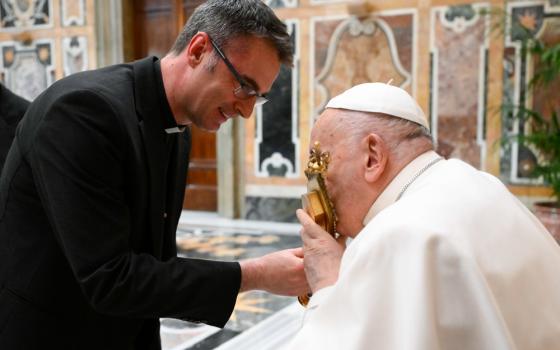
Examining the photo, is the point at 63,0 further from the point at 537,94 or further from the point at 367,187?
the point at 367,187

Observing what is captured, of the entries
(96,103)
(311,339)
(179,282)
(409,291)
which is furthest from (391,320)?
(96,103)

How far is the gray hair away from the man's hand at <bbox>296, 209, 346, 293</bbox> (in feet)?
1.98

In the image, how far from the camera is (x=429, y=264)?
1.26m

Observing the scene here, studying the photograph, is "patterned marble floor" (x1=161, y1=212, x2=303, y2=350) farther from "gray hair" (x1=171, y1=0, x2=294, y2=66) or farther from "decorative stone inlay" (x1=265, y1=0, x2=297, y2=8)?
"decorative stone inlay" (x1=265, y1=0, x2=297, y2=8)

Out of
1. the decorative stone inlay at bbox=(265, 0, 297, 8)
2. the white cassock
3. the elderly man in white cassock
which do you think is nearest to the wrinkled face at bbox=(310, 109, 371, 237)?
the elderly man in white cassock

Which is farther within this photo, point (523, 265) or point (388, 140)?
point (388, 140)

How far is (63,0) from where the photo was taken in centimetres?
905

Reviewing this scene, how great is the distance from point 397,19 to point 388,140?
5.85m

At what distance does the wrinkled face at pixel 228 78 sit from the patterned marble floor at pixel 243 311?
6.95 feet

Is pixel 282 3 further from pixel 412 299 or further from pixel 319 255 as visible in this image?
pixel 412 299

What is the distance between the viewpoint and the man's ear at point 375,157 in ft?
5.07

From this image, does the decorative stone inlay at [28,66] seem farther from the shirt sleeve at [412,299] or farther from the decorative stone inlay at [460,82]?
the shirt sleeve at [412,299]

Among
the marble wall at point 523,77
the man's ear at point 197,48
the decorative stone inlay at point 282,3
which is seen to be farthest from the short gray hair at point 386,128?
the decorative stone inlay at point 282,3

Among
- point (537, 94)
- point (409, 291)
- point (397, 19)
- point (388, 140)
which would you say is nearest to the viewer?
point (409, 291)
